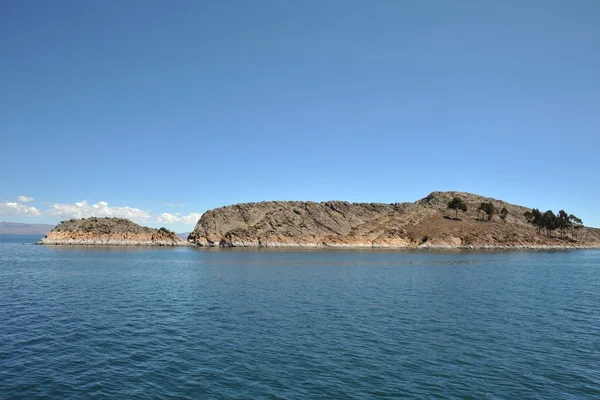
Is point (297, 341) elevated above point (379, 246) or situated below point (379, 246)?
below

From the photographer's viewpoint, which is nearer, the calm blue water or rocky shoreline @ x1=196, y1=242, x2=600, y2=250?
the calm blue water

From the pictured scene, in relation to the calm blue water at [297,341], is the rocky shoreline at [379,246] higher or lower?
higher

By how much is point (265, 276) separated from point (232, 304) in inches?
1057

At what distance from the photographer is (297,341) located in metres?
30.2

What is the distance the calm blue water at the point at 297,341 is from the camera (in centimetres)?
2177

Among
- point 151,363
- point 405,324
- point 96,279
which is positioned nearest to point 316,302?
point 405,324

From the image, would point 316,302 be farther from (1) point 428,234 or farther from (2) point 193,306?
(1) point 428,234

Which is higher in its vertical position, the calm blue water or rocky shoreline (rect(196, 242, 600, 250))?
rocky shoreline (rect(196, 242, 600, 250))

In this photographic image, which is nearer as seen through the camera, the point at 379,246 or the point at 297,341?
the point at 297,341

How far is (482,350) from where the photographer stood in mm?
28422

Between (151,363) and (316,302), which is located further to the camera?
(316,302)

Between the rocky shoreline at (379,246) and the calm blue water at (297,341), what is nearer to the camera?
the calm blue water at (297,341)

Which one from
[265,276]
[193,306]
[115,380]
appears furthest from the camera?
[265,276]

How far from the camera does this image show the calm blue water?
21.8m
